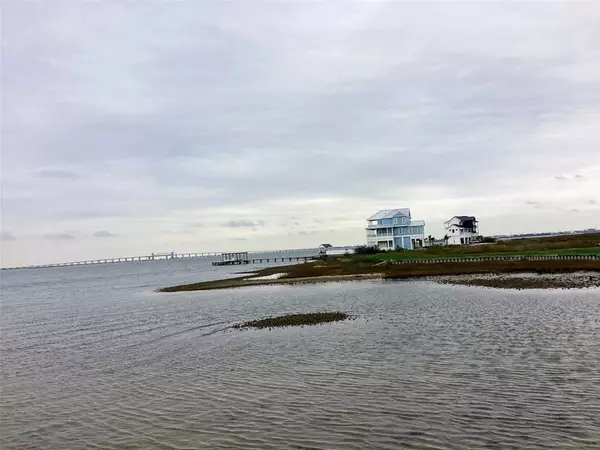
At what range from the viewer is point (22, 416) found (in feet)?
59.0

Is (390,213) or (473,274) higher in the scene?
(390,213)

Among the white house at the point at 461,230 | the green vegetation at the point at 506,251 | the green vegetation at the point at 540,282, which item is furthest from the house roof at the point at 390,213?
the green vegetation at the point at 540,282

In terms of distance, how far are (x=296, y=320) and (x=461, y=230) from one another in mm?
111813

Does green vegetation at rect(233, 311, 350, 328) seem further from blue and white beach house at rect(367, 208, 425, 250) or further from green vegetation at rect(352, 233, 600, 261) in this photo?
blue and white beach house at rect(367, 208, 425, 250)

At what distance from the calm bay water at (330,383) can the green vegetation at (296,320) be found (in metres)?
1.82

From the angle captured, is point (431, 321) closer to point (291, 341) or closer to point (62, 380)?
point (291, 341)

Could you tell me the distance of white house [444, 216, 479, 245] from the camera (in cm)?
13575

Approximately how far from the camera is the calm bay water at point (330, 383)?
13430mm

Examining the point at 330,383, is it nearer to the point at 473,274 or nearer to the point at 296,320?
the point at 296,320

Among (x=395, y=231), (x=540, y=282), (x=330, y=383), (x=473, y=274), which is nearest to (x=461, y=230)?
(x=395, y=231)

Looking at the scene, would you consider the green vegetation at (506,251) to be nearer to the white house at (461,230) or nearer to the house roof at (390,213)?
the house roof at (390,213)

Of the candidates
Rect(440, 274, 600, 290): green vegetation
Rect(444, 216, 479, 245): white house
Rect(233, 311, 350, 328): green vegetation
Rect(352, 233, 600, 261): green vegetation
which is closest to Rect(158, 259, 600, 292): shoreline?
Rect(440, 274, 600, 290): green vegetation

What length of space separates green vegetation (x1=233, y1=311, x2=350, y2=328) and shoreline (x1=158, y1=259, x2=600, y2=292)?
2021 centimetres

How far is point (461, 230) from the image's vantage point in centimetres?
13675
